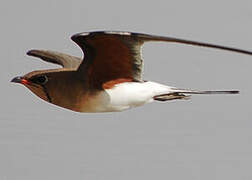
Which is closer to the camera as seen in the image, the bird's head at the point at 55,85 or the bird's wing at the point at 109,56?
the bird's wing at the point at 109,56

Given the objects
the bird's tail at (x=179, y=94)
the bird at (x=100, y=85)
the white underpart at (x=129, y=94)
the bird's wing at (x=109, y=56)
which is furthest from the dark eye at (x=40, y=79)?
the bird's tail at (x=179, y=94)

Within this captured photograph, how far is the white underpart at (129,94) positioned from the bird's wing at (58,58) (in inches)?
31.2

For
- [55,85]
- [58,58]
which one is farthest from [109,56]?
[58,58]

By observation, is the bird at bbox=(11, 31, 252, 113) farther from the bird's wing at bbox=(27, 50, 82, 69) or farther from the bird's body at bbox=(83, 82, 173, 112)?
the bird's wing at bbox=(27, 50, 82, 69)

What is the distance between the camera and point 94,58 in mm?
4301

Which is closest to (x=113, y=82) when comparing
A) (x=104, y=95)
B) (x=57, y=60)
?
(x=104, y=95)

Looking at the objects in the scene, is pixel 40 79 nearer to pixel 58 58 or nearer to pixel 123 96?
pixel 123 96

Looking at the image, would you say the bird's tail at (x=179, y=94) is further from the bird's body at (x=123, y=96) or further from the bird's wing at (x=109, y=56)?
the bird's wing at (x=109, y=56)

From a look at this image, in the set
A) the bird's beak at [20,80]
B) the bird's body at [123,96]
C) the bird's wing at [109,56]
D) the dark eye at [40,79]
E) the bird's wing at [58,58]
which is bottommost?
the bird's body at [123,96]

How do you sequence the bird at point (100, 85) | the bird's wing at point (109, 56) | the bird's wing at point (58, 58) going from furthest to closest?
the bird's wing at point (58, 58), the bird at point (100, 85), the bird's wing at point (109, 56)

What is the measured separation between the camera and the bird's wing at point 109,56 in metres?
4.01

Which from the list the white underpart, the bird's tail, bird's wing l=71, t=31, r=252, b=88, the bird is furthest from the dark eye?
the bird's tail

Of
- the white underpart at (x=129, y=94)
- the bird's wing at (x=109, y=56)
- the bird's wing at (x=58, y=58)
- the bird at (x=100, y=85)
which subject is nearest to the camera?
the bird's wing at (x=109, y=56)

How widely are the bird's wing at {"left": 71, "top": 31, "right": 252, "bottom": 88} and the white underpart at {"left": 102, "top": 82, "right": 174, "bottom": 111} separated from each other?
55 mm
